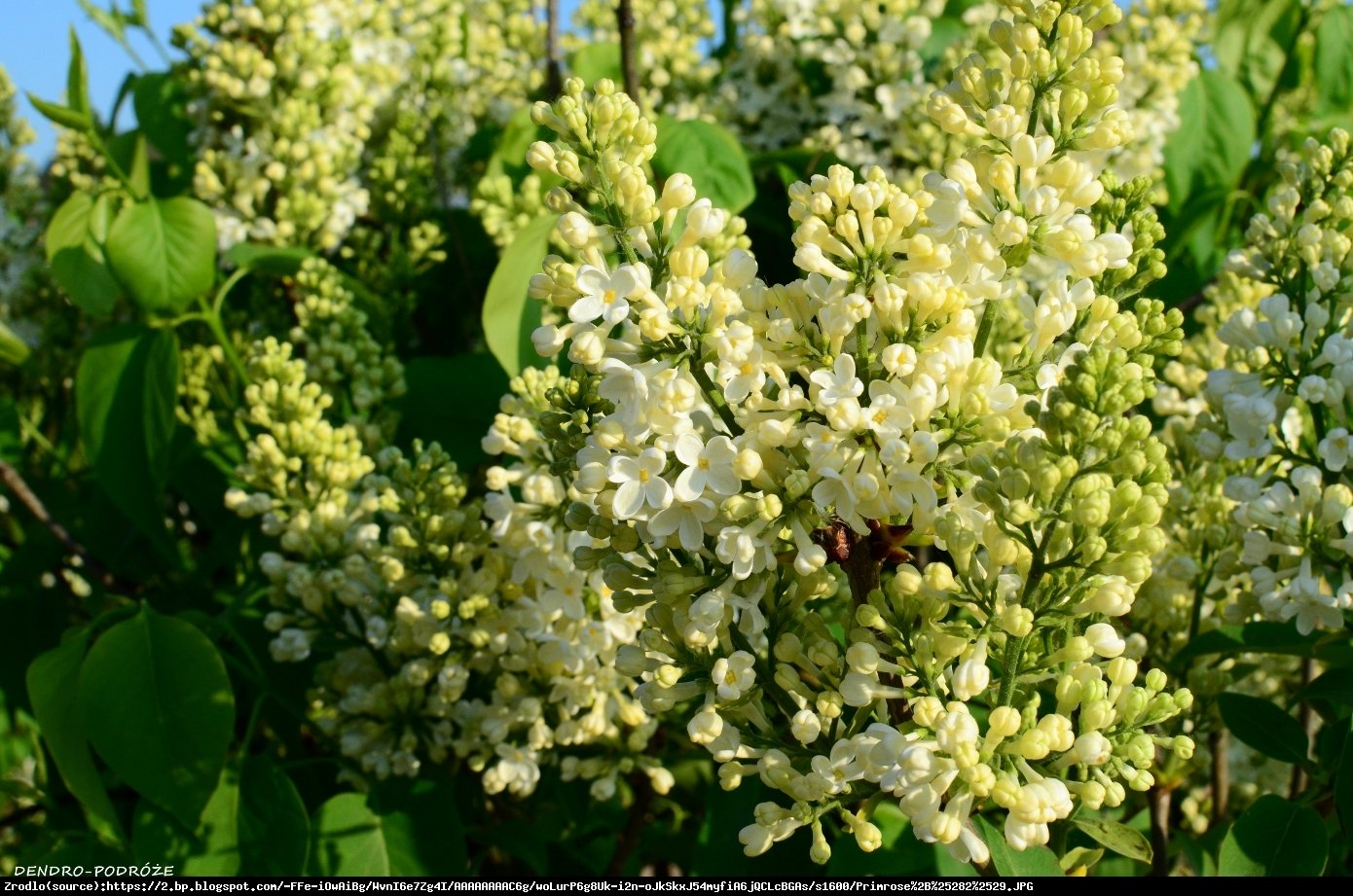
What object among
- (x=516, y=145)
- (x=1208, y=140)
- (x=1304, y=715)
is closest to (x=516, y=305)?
(x=516, y=145)

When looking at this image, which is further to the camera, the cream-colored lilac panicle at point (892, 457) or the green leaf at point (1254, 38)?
the green leaf at point (1254, 38)

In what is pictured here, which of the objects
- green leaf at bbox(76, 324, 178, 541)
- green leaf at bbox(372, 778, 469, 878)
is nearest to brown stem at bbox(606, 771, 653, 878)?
green leaf at bbox(372, 778, 469, 878)

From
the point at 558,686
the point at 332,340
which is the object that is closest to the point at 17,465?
the point at 332,340

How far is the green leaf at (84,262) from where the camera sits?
1.77 m

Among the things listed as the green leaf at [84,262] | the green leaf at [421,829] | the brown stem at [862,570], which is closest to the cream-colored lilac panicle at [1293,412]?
the brown stem at [862,570]

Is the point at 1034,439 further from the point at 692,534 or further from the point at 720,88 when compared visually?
the point at 720,88

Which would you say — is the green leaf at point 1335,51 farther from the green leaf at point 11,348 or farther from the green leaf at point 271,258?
the green leaf at point 11,348

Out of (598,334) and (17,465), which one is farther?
(17,465)

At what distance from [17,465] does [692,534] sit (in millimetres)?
1671

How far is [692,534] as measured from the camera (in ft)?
2.89

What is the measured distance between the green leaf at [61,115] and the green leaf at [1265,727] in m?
1.69

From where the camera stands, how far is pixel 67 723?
4.30 feet

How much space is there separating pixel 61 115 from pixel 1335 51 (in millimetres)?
2177

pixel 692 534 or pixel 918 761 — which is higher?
pixel 692 534
